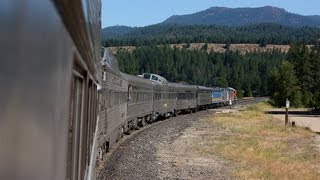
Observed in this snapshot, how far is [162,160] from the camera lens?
63.4 feet

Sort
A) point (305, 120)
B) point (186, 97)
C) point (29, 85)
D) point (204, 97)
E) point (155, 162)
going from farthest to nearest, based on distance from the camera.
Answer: point (204, 97) < point (305, 120) < point (186, 97) < point (155, 162) < point (29, 85)

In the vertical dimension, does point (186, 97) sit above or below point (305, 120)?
above

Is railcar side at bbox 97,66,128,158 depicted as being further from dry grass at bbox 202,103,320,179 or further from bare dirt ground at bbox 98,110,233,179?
dry grass at bbox 202,103,320,179

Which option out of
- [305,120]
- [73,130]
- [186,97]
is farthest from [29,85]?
[305,120]

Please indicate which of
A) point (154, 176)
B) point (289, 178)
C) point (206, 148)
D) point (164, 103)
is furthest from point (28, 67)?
point (164, 103)

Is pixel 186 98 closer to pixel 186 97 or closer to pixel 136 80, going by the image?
pixel 186 97

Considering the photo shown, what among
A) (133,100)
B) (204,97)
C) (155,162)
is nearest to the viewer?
(155,162)

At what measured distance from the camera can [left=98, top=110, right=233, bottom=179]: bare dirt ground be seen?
15.6 m

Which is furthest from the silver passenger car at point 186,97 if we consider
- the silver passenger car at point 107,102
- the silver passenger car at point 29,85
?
the silver passenger car at point 29,85

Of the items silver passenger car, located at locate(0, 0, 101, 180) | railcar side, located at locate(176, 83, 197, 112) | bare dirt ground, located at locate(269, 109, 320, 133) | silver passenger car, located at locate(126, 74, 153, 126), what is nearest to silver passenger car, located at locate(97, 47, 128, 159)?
silver passenger car, located at locate(126, 74, 153, 126)

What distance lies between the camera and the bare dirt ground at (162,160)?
15.6 m

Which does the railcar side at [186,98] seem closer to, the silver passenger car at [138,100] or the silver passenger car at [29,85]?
the silver passenger car at [138,100]

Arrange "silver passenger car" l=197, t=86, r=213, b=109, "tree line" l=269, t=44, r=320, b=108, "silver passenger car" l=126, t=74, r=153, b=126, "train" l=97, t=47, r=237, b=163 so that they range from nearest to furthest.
A: "train" l=97, t=47, r=237, b=163 → "silver passenger car" l=126, t=74, r=153, b=126 → "silver passenger car" l=197, t=86, r=213, b=109 → "tree line" l=269, t=44, r=320, b=108

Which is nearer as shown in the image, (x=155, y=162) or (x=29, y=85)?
(x=29, y=85)
